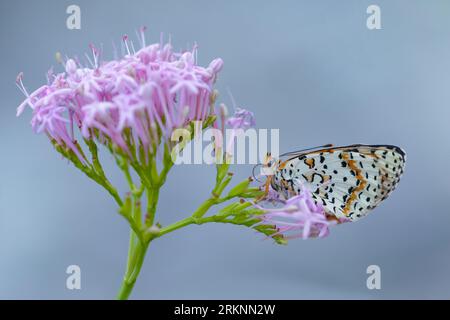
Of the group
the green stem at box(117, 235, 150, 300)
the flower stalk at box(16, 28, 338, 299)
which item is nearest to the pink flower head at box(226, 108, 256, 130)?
the flower stalk at box(16, 28, 338, 299)

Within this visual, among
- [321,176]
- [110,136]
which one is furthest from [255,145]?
[110,136]

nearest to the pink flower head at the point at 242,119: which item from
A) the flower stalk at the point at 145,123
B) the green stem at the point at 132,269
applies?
the flower stalk at the point at 145,123

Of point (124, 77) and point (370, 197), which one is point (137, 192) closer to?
point (124, 77)

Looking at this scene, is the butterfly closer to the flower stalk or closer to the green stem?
the flower stalk

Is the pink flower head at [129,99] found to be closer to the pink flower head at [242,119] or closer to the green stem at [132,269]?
the pink flower head at [242,119]

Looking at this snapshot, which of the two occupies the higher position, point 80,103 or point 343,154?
point 80,103

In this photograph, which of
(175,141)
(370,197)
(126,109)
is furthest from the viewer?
(370,197)
